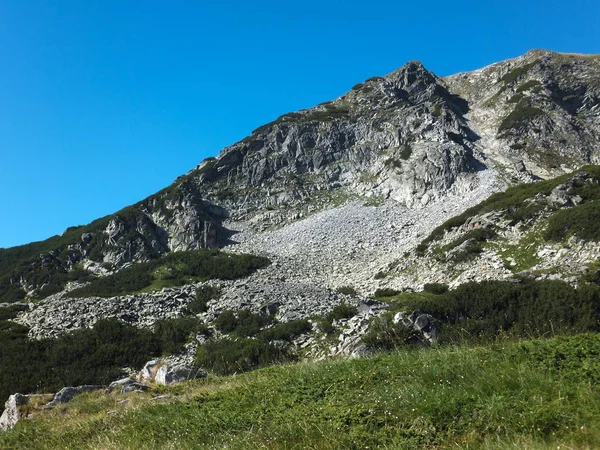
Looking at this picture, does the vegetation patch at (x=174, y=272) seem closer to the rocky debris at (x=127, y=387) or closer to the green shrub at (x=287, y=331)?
the green shrub at (x=287, y=331)

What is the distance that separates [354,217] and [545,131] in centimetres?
3458

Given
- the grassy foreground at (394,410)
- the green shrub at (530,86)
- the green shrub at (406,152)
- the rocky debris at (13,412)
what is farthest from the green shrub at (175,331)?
the green shrub at (530,86)

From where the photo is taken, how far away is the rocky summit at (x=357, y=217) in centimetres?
2858

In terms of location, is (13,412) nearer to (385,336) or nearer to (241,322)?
(385,336)

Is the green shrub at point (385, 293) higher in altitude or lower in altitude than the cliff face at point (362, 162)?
lower

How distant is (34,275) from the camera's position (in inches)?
1980

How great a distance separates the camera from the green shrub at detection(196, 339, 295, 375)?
1916 centimetres

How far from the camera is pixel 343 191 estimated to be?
6594 cm

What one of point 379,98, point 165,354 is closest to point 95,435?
point 165,354

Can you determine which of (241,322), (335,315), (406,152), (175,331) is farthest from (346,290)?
(406,152)

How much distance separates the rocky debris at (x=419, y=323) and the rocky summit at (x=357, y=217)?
0.34 ft

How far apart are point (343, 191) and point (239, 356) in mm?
48193

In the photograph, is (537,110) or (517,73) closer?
(537,110)

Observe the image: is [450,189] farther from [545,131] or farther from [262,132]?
[262,132]
